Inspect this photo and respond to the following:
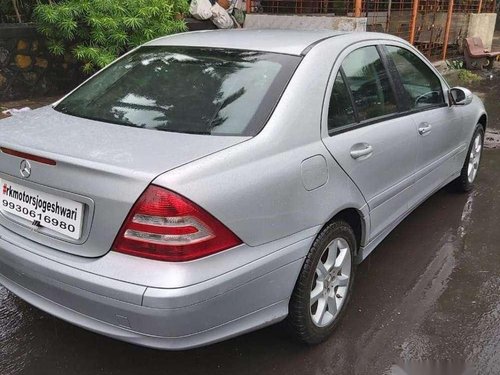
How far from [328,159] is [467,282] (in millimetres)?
1537

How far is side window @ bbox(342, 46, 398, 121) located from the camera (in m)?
3.04

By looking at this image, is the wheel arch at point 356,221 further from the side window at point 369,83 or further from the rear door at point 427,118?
the rear door at point 427,118

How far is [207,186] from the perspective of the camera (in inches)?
82.1

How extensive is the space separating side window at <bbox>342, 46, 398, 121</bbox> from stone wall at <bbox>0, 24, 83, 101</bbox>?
4.96m

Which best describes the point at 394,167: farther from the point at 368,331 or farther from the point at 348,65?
the point at 368,331

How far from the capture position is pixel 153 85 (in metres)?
2.87

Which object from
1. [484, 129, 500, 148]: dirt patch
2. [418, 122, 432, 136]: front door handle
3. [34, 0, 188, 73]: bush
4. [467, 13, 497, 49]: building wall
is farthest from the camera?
[467, 13, 497, 49]: building wall

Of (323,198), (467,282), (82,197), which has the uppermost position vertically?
(82,197)

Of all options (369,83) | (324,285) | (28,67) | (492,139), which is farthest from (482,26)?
(324,285)

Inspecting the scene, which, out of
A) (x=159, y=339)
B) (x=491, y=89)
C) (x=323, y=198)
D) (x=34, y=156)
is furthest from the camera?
(x=491, y=89)

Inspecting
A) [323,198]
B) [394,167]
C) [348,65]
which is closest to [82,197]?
[323,198]

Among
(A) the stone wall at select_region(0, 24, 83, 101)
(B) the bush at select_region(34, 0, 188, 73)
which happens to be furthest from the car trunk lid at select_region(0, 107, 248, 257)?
(A) the stone wall at select_region(0, 24, 83, 101)

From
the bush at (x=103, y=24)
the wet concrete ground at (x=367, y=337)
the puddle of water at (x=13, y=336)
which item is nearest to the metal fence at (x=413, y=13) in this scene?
the bush at (x=103, y=24)

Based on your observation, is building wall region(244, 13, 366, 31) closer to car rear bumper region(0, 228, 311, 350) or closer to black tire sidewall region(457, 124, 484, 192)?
black tire sidewall region(457, 124, 484, 192)
